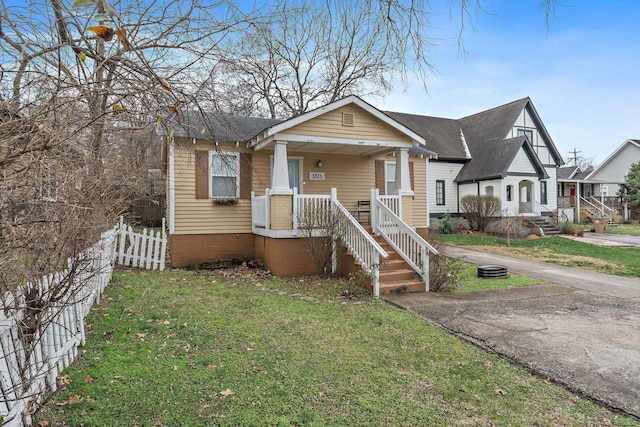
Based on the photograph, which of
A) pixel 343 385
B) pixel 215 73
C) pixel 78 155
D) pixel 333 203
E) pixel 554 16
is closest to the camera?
pixel 554 16

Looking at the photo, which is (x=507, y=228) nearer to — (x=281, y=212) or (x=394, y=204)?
(x=394, y=204)

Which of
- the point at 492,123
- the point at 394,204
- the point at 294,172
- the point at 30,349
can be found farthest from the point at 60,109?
the point at 492,123

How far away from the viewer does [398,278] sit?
26.2 feet

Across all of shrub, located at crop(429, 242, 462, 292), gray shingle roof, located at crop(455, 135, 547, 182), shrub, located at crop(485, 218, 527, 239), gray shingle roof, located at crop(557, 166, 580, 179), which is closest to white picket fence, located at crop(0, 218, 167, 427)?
shrub, located at crop(429, 242, 462, 292)

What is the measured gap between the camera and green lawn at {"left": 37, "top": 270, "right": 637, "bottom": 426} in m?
3.09

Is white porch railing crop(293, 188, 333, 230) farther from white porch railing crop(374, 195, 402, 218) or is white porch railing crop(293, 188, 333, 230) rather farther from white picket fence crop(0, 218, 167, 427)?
white picket fence crop(0, 218, 167, 427)

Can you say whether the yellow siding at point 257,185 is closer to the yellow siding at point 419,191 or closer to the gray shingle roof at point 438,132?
the yellow siding at point 419,191

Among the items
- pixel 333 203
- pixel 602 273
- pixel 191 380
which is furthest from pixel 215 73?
pixel 602 273

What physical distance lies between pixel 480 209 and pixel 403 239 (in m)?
13.6

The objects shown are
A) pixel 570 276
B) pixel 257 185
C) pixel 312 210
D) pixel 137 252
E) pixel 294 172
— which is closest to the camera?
pixel 312 210

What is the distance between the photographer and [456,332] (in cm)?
526

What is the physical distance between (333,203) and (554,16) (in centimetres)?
670

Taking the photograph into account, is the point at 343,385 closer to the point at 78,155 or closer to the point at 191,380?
the point at 191,380

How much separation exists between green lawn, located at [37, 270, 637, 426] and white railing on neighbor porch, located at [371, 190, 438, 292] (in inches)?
85.9
